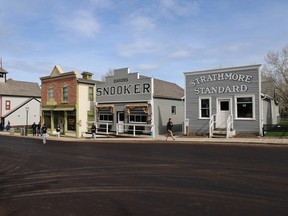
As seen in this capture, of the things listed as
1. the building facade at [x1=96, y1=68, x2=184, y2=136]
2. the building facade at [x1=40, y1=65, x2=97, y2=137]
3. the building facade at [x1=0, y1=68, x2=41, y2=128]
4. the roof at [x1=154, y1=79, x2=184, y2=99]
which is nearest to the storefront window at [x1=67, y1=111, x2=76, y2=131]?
the building facade at [x1=40, y1=65, x2=97, y2=137]

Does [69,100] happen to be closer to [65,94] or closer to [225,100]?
[65,94]

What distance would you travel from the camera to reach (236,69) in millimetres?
21844

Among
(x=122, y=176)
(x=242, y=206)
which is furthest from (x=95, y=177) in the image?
(x=242, y=206)

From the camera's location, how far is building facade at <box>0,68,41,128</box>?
4816 centimetres

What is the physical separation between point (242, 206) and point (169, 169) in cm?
444

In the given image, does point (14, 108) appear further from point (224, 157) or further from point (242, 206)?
point (242, 206)

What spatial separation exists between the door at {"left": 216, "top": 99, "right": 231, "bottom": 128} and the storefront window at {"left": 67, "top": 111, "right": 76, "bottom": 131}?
1672 cm

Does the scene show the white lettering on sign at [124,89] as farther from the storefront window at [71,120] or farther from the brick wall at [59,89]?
the storefront window at [71,120]

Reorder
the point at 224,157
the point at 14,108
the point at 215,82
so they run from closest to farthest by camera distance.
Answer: the point at 224,157, the point at 215,82, the point at 14,108

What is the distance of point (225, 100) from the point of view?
22391 mm

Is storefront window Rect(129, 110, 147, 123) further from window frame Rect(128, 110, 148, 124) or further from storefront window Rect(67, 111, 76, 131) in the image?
storefront window Rect(67, 111, 76, 131)

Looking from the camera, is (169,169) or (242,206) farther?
(169,169)

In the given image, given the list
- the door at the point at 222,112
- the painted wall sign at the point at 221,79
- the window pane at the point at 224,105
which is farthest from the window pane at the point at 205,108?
the window pane at the point at 224,105

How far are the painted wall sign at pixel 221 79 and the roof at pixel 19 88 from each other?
3779cm
